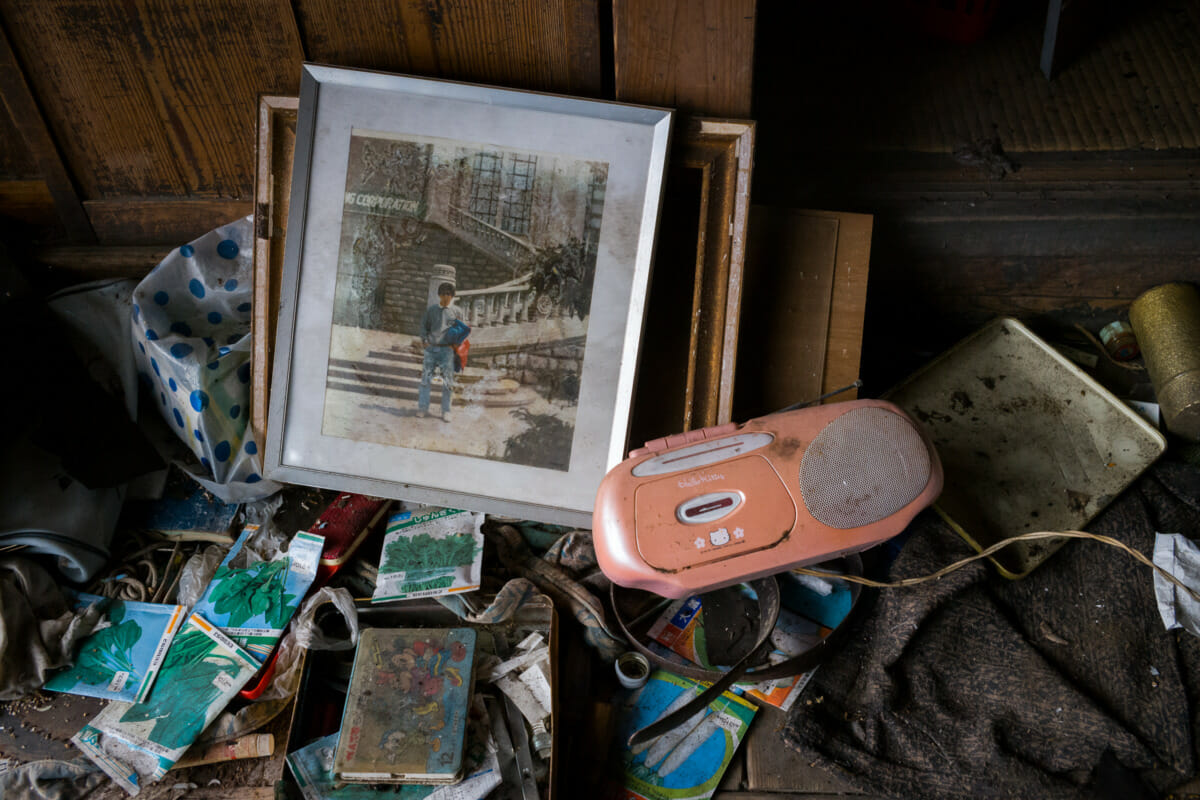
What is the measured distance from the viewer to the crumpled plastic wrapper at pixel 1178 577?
4.42ft

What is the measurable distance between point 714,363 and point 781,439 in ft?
0.87

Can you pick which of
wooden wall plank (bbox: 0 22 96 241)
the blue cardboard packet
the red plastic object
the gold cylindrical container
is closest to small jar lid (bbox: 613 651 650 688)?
the blue cardboard packet

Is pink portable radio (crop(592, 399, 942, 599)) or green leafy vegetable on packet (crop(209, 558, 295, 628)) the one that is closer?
pink portable radio (crop(592, 399, 942, 599))

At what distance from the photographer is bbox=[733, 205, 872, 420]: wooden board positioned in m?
1.47

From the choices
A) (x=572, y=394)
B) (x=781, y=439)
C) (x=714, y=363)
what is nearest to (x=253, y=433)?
(x=572, y=394)

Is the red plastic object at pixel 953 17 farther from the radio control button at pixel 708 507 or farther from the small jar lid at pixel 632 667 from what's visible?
the small jar lid at pixel 632 667

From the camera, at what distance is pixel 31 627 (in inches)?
54.1

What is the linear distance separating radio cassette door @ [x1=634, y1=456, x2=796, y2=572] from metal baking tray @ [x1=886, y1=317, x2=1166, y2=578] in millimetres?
590

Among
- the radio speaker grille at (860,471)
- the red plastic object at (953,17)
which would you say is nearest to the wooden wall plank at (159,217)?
the radio speaker grille at (860,471)

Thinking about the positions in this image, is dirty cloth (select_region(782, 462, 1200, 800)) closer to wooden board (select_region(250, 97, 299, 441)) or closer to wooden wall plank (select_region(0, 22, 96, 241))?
wooden board (select_region(250, 97, 299, 441))

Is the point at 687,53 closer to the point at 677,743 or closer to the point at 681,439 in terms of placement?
the point at 681,439

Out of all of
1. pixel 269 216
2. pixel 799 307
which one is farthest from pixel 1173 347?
pixel 269 216

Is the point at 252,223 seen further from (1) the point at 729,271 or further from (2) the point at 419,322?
(1) the point at 729,271

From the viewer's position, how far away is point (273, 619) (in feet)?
4.54
